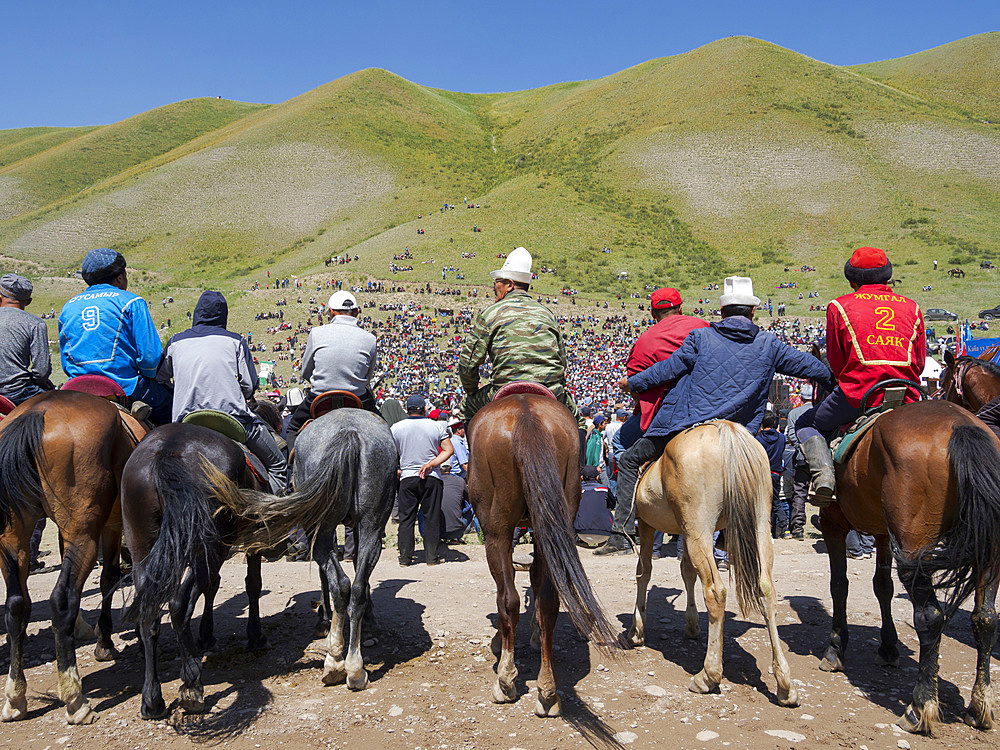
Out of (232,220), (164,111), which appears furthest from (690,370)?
(164,111)

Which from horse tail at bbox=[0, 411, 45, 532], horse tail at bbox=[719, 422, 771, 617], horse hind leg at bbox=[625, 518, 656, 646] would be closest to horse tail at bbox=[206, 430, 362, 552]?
horse tail at bbox=[0, 411, 45, 532]

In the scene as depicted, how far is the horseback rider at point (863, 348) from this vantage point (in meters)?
5.72

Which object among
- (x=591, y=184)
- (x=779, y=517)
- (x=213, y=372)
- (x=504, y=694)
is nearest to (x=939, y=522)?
(x=504, y=694)

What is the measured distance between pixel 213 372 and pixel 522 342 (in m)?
2.52

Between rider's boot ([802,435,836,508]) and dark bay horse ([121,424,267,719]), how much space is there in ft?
14.1

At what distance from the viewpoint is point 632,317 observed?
51469mm

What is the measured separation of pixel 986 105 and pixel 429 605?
130302mm

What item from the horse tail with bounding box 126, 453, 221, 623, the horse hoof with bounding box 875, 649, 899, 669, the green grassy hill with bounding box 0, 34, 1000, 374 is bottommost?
the horse hoof with bounding box 875, 649, 899, 669

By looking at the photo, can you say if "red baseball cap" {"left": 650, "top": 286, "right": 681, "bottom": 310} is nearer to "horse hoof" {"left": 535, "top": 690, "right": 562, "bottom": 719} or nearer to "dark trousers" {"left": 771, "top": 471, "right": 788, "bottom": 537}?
"horse hoof" {"left": 535, "top": 690, "right": 562, "bottom": 719}

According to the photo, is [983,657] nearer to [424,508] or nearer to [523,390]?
[523,390]

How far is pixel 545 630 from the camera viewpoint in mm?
5117

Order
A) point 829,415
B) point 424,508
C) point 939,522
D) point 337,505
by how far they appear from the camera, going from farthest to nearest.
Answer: point 424,508
point 829,415
point 337,505
point 939,522

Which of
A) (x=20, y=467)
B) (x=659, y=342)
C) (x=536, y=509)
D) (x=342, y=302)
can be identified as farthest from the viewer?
(x=342, y=302)

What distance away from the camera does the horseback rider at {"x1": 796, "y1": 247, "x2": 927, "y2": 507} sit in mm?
5723
